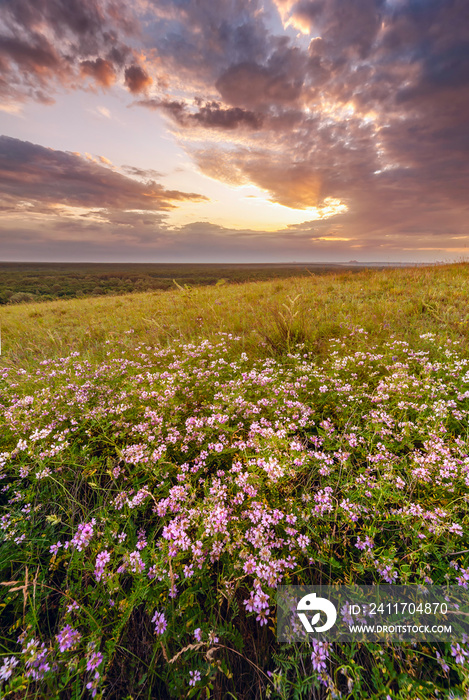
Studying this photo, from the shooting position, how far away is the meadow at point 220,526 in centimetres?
151

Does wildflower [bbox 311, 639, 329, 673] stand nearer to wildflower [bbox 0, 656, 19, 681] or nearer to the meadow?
the meadow

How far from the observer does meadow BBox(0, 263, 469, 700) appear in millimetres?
1511

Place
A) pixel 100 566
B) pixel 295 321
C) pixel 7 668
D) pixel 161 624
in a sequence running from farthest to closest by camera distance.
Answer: pixel 295 321
pixel 100 566
pixel 161 624
pixel 7 668

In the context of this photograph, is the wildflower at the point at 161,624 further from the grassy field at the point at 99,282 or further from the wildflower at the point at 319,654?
the grassy field at the point at 99,282

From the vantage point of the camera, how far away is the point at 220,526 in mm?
1830

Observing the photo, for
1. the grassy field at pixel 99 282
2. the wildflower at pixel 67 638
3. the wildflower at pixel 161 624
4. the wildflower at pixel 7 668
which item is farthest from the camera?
the grassy field at pixel 99 282

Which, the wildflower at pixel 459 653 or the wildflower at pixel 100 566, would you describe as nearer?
the wildflower at pixel 459 653

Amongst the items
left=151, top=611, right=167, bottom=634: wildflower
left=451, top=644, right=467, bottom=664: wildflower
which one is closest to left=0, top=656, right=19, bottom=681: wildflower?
left=151, top=611, right=167, bottom=634: wildflower

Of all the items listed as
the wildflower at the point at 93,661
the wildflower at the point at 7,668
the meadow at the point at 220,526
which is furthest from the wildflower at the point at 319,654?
the wildflower at the point at 7,668

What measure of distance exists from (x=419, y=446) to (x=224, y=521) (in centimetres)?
228

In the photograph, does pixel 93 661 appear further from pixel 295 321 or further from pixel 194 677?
pixel 295 321

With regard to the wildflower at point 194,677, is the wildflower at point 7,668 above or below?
above

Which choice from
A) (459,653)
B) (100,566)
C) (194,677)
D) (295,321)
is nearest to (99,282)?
(295,321)

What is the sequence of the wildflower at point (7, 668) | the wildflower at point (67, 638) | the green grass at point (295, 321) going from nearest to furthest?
the wildflower at point (7, 668) → the wildflower at point (67, 638) → the green grass at point (295, 321)
